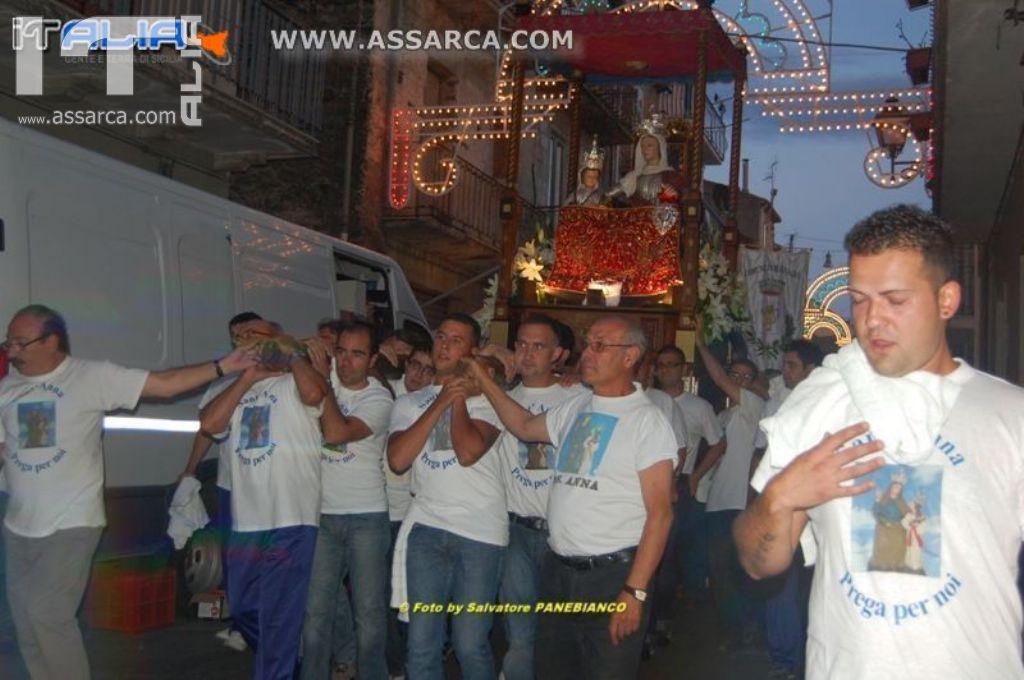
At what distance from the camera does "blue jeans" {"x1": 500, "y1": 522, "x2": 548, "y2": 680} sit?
6.00 metres

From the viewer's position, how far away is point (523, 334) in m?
6.34

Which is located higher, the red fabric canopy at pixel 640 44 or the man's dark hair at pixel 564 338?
the red fabric canopy at pixel 640 44

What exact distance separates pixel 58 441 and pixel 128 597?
8.88ft

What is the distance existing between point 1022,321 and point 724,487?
18.1 feet

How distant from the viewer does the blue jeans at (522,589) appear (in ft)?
19.7

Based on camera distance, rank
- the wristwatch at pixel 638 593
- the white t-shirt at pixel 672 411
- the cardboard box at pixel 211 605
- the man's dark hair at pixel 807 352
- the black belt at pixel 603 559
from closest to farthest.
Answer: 1. the wristwatch at pixel 638 593
2. the black belt at pixel 603 559
3. the white t-shirt at pixel 672 411
4. the man's dark hair at pixel 807 352
5. the cardboard box at pixel 211 605

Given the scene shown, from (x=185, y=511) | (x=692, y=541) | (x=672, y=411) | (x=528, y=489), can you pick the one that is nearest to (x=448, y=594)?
(x=528, y=489)

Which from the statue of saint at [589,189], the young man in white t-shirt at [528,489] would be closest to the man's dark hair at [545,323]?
the young man in white t-shirt at [528,489]

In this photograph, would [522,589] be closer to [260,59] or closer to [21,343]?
[21,343]

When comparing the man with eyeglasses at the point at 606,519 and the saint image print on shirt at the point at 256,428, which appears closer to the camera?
the man with eyeglasses at the point at 606,519

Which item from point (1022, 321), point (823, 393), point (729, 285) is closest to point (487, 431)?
point (823, 393)

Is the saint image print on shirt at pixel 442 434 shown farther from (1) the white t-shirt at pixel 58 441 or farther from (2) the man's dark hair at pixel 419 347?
(2) the man's dark hair at pixel 419 347

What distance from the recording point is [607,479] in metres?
5.15

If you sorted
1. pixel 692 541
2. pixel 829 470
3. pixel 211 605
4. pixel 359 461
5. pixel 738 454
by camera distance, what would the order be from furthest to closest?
pixel 692 541, pixel 738 454, pixel 211 605, pixel 359 461, pixel 829 470
